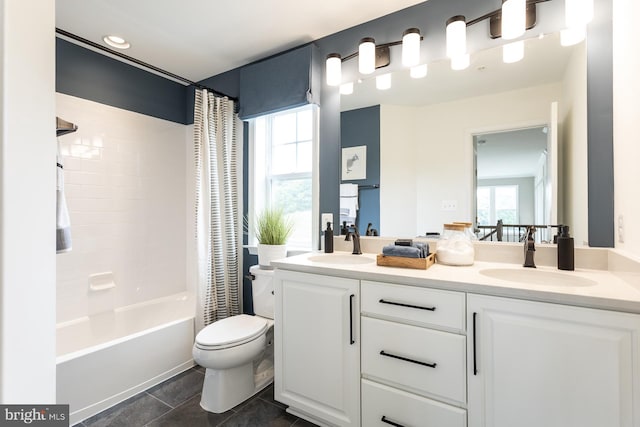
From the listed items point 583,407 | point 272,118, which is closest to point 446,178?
point 583,407

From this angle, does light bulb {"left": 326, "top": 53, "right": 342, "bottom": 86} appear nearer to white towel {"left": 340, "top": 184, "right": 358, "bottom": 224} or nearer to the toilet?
white towel {"left": 340, "top": 184, "right": 358, "bottom": 224}

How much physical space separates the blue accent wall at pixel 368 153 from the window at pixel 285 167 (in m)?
0.52

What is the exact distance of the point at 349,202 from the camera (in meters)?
2.06

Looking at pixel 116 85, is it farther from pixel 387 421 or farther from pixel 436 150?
pixel 387 421

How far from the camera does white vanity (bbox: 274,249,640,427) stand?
0.96 m

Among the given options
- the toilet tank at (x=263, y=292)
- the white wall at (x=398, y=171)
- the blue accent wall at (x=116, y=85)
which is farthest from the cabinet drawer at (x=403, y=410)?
the blue accent wall at (x=116, y=85)

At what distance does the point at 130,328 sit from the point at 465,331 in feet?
8.27

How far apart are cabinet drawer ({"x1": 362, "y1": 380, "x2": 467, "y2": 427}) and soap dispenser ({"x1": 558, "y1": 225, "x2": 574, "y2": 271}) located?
0.80 metres

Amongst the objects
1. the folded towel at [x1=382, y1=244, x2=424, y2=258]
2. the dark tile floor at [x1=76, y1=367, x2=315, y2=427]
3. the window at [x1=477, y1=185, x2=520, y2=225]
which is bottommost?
the dark tile floor at [x1=76, y1=367, x2=315, y2=427]

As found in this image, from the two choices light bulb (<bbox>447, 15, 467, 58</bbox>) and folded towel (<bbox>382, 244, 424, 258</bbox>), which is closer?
folded towel (<bbox>382, 244, 424, 258</bbox>)

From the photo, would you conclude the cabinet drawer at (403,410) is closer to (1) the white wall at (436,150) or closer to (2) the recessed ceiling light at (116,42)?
(1) the white wall at (436,150)

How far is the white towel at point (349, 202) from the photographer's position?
205 cm

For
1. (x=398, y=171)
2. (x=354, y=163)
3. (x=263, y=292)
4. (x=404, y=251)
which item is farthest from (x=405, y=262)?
(x=263, y=292)

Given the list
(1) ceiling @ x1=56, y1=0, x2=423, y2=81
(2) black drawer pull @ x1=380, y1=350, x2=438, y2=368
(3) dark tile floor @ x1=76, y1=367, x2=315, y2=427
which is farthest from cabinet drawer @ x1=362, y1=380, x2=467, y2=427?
(1) ceiling @ x1=56, y1=0, x2=423, y2=81
